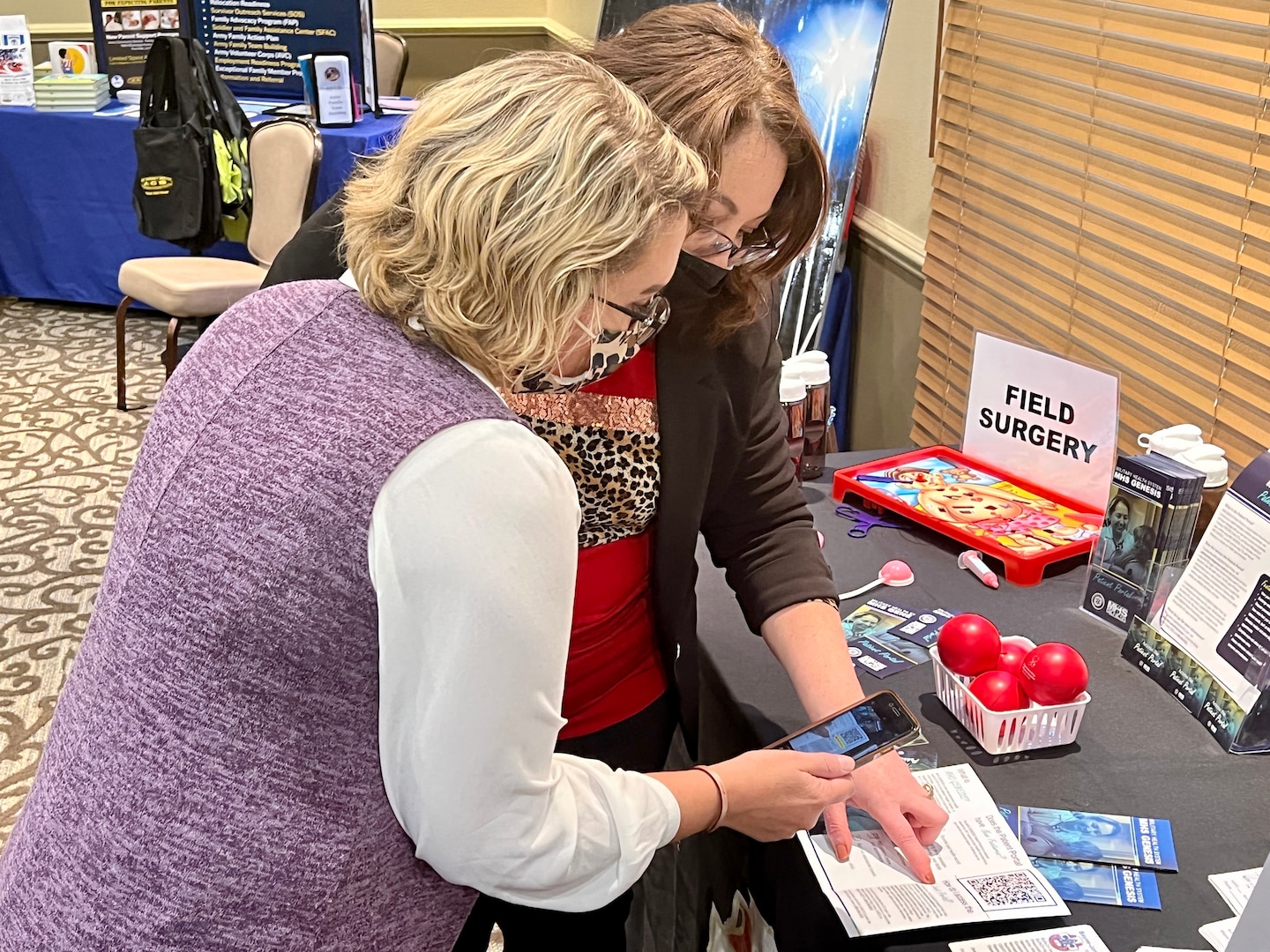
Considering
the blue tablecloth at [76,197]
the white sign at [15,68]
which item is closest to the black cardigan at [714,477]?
the blue tablecloth at [76,197]

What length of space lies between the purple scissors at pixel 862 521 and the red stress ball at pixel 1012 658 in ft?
1.42

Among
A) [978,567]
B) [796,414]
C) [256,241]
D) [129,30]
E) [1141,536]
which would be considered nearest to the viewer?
[1141,536]

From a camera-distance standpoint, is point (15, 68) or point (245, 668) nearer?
point (245, 668)

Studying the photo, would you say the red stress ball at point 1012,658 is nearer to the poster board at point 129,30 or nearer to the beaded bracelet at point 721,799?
the beaded bracelet at point 721,799

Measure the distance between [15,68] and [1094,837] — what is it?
208 inches

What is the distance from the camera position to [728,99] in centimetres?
116

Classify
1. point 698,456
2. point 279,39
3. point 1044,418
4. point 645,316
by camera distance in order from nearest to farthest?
1. point 645,316
2. point 698,456
3. point 1044,418
4. point 279,39

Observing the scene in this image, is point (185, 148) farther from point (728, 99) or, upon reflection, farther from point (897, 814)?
point (897, 814)

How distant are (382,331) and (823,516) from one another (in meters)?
1.07

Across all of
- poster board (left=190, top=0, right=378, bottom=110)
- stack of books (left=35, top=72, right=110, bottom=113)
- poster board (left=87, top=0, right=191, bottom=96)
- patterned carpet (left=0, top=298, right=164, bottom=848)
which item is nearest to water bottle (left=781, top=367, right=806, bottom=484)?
patterned carpet (left=0, top=298, right=164, bottom=848)

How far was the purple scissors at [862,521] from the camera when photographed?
1743 mm

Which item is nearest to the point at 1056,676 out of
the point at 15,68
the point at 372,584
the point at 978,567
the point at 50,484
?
the point at 978,567

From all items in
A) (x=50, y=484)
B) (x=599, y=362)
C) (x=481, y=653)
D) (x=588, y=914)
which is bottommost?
(x=50, y=484)

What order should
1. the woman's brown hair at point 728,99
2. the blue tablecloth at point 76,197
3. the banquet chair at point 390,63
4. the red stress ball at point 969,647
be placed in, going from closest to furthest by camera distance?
the woman's brown hair at point 728,99
the red stress ball at point 969,647
the blue tablecloth at point 76,197
the banquet chair at point 390,63
